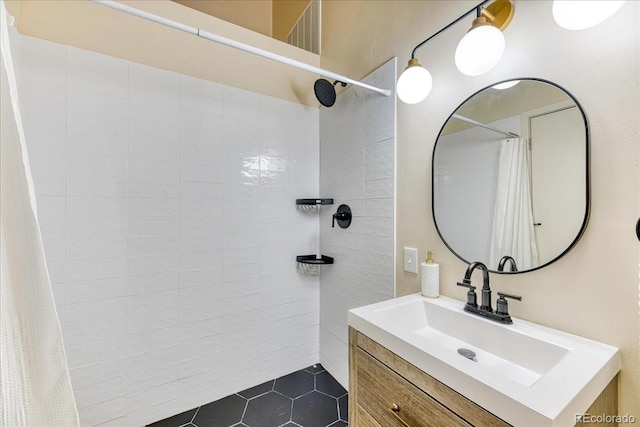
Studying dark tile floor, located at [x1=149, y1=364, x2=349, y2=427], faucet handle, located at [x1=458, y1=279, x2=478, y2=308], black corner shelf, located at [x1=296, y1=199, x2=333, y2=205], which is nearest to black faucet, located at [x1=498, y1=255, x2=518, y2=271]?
faucet handle, located at [x1=458, y1=279, x2=478, y2=308]

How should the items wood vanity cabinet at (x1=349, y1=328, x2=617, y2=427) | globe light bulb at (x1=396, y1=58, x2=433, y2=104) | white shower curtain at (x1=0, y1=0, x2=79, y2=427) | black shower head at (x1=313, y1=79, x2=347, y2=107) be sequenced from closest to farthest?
1. white shower curtain at (x1=0, y1=0, x2=79, y2=427)
2. wood vanity cabinet at (x1=349, y1=328, x2=617, y2=427)
3. globe light bulb at (x1=396, y1=58, x2=433, y2=104)
4. black shower head at (x1=313, y1=79, x2=347, y2=107)

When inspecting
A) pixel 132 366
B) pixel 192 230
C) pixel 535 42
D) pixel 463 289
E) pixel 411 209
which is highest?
pixel 535 42

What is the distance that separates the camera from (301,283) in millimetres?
1943

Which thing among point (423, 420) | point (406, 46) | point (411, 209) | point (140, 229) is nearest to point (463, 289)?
point (411, 209)

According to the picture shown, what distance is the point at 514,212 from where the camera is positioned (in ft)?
2.97

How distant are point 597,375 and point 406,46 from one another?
4.54 feet

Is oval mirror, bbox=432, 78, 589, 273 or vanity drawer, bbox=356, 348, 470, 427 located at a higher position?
oval mirror, bbox=432, 78, 589, 273

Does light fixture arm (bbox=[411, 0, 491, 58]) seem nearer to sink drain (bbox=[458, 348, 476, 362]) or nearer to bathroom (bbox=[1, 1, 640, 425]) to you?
bathroom (bbox=[1, 1, 640, 425])

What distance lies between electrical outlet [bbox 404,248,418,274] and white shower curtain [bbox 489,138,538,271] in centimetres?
33

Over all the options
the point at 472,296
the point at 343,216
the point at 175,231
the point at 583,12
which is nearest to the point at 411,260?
the point at 472,296

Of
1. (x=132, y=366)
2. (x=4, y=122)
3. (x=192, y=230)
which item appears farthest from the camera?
(x=192, y=230)

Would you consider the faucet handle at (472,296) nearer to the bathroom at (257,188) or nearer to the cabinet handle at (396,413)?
the bathroom at (257,188)

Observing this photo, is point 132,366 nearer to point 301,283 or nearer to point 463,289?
point 301,283

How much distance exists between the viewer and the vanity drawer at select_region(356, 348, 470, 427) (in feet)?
2.14
